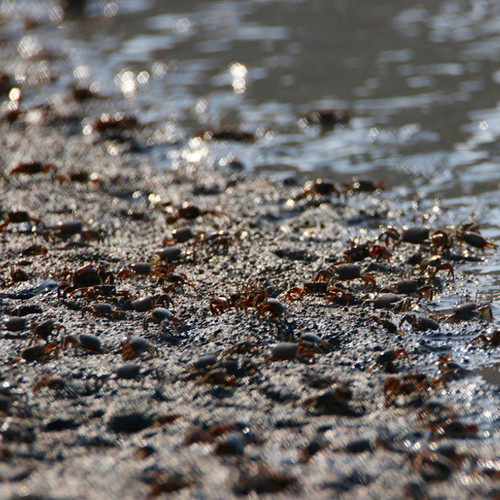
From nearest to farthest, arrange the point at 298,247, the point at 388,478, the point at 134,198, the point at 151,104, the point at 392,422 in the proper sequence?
the point at 388,478, the point at 392,422, the point at 298,247, the point at 134,198, the point at 151,104

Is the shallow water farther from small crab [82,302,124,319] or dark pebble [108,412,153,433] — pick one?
dark pebble [108,412,153,433]

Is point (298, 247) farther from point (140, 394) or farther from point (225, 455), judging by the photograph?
point (225, 455)

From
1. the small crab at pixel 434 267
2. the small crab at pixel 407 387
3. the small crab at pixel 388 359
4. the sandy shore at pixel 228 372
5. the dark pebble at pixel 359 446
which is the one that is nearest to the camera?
the sandy shore at pixel 228 372

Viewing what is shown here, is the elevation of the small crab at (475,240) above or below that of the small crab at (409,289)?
below

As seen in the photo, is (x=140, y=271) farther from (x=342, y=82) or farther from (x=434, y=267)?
(x=342, y=82)

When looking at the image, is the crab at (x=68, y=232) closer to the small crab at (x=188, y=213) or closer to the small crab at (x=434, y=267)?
the small crab at (x=188, y=213)

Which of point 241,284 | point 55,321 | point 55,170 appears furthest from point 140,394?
A: point 55,170

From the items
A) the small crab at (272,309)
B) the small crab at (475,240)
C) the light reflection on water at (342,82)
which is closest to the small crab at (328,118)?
the light reflection on water at (342,82)
